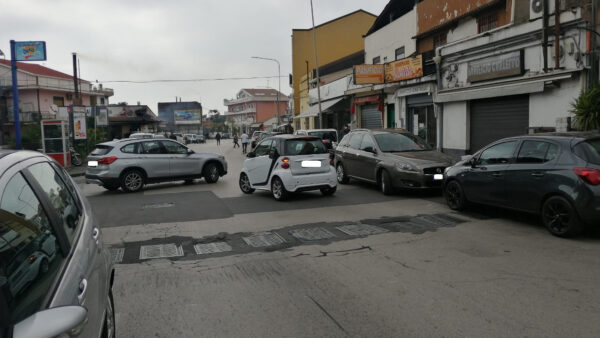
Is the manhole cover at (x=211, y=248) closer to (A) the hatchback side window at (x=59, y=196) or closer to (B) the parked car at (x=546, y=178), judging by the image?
(A) the hatchback side window at (x=59, y=196)

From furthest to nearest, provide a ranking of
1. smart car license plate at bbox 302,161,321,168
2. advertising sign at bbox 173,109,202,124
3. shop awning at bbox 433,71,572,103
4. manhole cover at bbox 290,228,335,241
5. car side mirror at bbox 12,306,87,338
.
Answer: advertising sign at bbox 173,109,202,124 → shop awning at bbox 433,71,572,103 → smart car license plate at bbox 302,161,321,168 → manhole cover at bbox 290,228,335,241 → car side mirror at bbox 12,306,87,338

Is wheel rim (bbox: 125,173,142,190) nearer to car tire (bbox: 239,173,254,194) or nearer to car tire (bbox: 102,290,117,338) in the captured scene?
car tire (bbox: 239,173,254,194)

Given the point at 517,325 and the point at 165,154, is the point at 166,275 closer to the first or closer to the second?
the point at 517,325

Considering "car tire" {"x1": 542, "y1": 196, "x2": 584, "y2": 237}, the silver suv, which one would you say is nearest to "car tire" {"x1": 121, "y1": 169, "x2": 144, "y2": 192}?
the silver suv

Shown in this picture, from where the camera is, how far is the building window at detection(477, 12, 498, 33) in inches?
719

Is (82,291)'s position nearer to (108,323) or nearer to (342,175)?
(108,323)

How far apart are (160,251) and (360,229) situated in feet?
10.8

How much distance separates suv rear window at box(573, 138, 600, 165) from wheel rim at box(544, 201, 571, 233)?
752 mm

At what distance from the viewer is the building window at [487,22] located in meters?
18.3

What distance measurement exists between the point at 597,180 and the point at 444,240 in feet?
7.40

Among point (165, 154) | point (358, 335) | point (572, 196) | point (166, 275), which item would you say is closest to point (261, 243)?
point (166, 275)

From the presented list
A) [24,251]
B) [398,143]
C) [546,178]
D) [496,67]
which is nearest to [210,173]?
[398,143]

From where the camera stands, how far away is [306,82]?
159 feet

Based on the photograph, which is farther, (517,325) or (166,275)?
(166,275)
